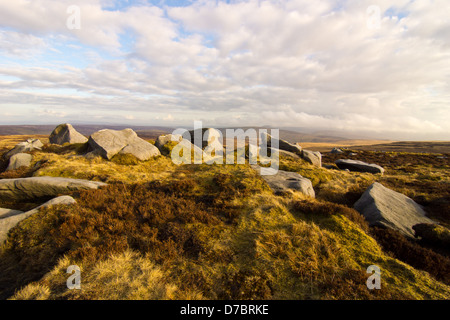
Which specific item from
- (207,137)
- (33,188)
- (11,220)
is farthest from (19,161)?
(207,137)

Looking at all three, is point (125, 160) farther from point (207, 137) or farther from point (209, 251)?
point (209, 251)

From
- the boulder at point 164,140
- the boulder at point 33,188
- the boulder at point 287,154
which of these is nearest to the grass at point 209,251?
the boulder at point 33,188

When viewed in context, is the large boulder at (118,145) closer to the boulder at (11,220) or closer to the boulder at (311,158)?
the boulder at (11,220)

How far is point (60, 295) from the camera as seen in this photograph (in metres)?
4.75

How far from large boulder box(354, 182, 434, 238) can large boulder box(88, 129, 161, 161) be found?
18.1m

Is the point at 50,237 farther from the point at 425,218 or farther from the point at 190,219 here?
the point at 425,218

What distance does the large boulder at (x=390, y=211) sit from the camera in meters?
9.36

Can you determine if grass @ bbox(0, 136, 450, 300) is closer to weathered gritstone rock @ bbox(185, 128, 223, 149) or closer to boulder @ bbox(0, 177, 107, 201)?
boulder @ bbox(0, 177, 107, 201)

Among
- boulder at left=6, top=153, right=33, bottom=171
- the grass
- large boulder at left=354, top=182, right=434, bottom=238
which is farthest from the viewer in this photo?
boulder at left=6, top=153, right=33, bottom=171

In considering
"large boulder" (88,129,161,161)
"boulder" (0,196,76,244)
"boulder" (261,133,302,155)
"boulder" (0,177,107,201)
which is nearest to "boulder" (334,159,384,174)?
"boulder" (261,133,302,155)

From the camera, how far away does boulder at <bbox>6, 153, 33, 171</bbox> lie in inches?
661

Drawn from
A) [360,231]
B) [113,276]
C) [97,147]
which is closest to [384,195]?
[360,231]

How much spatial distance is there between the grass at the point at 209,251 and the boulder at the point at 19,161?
481 inches

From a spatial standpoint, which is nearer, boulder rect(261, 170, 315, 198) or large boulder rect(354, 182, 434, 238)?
large boulder rect(354, 182, 434, 238)
